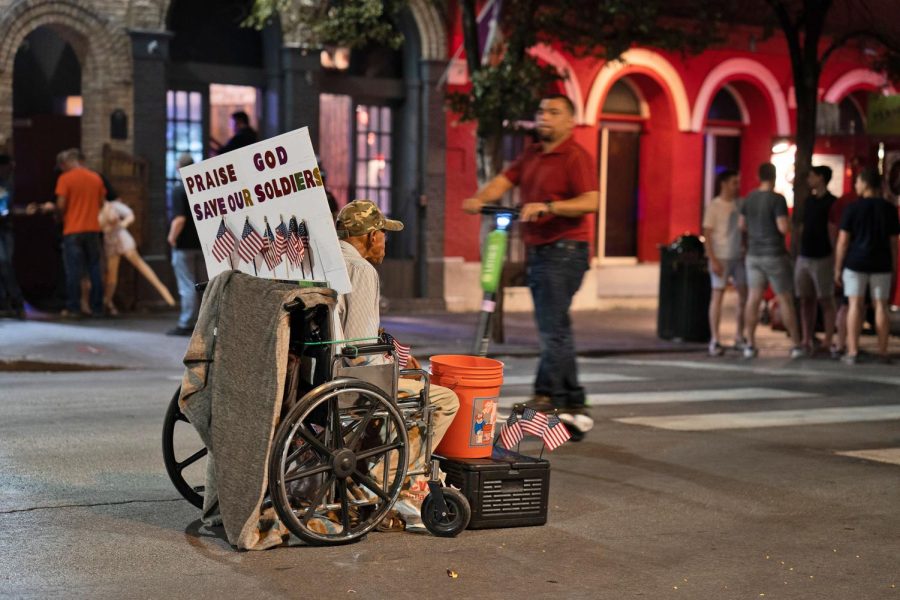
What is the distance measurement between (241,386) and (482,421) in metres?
1.28

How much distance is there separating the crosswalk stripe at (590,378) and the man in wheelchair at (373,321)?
5.49 meters

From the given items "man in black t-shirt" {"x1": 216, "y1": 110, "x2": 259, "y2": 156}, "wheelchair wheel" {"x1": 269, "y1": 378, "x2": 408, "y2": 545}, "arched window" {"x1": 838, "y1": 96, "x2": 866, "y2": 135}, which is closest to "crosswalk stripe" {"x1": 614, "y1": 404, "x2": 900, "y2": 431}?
"wheelchair wheel" {"x1": 269, "y1": 378, "x2": 408, "y2": 545}

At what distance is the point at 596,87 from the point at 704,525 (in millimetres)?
15497

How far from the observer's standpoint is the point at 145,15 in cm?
1723

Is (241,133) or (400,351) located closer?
(400,351)

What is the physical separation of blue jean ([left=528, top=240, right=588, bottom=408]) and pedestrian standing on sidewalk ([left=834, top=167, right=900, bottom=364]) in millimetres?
6388

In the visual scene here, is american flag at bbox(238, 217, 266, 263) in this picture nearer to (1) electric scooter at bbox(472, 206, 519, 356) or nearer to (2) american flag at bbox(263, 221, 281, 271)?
(2) american flag at bbox(263, 221, 281, 271)

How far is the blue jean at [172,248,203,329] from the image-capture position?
48.4 ft

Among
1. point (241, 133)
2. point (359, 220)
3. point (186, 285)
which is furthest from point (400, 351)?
point (186, 285)

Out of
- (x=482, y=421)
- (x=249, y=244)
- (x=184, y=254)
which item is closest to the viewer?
(x=249, y=244)

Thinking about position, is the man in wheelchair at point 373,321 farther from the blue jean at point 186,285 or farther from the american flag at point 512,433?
the blue jean at point 186,285

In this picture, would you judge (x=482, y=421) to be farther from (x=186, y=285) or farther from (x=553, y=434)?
(x=186, y=285)

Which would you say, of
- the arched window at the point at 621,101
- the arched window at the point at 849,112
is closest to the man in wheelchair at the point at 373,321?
the arched window at the point at 621,101

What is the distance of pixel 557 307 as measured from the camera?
8188 mm
